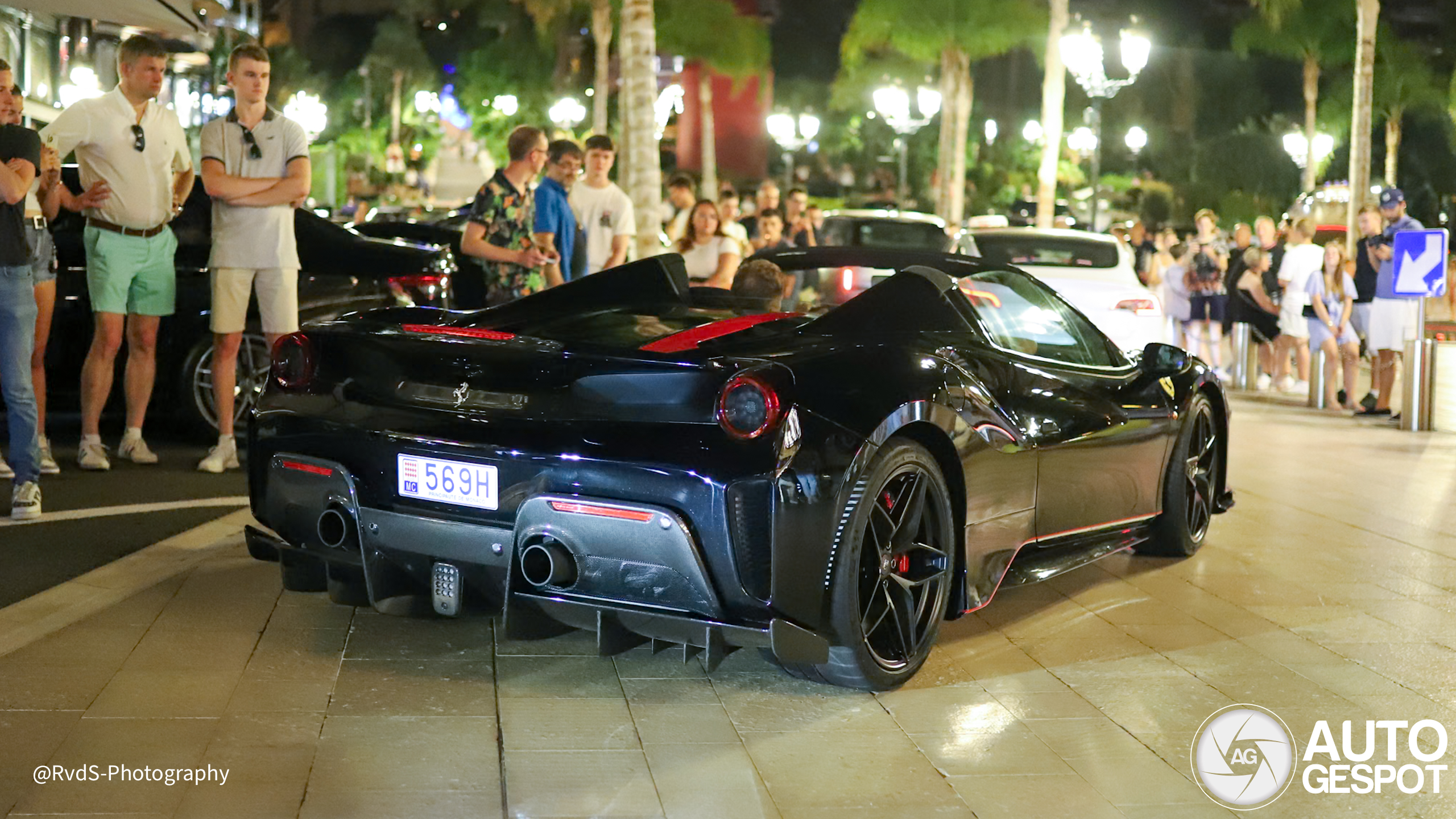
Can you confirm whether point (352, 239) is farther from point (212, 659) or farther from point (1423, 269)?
point (1423, 269)

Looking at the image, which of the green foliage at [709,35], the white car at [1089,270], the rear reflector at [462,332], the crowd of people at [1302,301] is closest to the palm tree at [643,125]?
the white car at [1089,270]

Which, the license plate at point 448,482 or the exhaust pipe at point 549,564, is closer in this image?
the exhaust pipe at point 549,564

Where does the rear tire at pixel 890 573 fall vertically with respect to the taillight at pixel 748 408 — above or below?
below

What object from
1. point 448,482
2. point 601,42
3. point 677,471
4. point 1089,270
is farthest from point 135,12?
point 601,42

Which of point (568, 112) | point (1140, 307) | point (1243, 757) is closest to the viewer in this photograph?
point (1243, 757)

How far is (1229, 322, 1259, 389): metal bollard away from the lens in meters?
18.1

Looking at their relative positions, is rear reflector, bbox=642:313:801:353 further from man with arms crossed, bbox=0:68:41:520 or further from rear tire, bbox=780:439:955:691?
man with arms crossed, bbox=0:68:41:520

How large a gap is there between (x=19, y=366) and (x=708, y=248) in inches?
191

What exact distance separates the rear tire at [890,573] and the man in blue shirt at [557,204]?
4.30 meters

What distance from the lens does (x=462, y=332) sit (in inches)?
206

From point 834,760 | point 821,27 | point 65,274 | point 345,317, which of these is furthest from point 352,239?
point 821,27

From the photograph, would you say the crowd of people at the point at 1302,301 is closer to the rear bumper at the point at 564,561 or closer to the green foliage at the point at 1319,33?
the rear bumper at the point at 564,561

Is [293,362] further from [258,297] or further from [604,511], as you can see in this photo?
[258,297]

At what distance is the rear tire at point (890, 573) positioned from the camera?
4.74 meters
